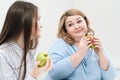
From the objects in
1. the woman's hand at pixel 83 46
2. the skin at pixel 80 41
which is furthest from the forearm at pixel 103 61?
the woman's hand at pixel 83 46

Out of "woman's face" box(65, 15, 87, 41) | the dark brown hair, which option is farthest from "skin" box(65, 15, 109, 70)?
the dark brown hair

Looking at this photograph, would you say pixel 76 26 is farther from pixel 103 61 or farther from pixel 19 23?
pixel 19 23

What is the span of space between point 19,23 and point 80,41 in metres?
0.54

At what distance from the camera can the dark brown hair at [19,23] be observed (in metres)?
1.20

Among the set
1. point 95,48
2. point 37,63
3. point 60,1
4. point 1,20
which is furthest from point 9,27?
point 60,1

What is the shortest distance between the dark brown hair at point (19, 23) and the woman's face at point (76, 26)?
1.56 ft

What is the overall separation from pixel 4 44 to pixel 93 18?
1.30 meters

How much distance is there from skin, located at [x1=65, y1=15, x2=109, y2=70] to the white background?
23.0 inches

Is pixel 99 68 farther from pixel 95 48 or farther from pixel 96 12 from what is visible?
pixel 96 12

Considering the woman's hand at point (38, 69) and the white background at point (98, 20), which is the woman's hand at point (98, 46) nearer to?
the woman's hand at point (38, 69)

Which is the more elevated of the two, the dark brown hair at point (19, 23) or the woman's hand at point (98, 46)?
the dark brown hair at point (19, 23)

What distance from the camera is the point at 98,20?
93.5 inches

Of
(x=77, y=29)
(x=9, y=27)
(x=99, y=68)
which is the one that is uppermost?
(x=9, y=27)

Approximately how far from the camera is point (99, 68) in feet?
5.48
